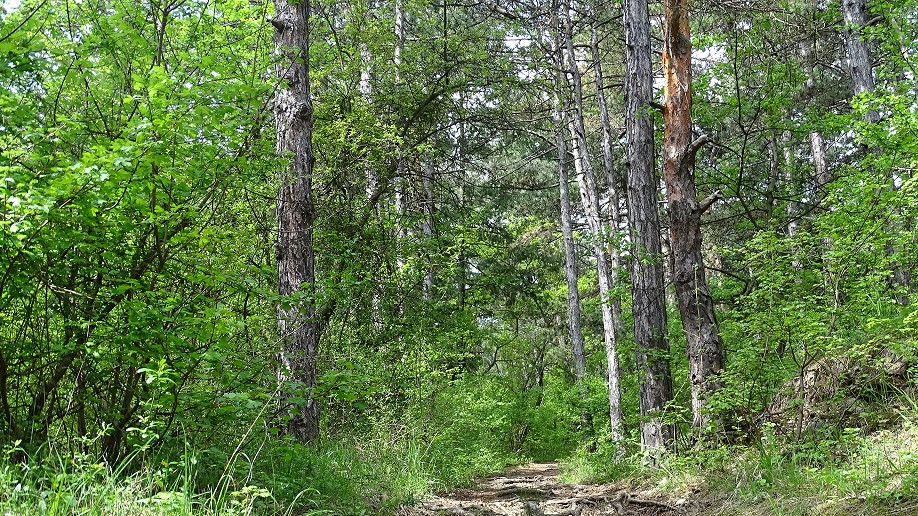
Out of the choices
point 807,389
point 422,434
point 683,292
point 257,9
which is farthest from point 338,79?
point 807,389

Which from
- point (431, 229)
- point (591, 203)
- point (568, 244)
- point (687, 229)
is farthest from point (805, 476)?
point (568, 244)

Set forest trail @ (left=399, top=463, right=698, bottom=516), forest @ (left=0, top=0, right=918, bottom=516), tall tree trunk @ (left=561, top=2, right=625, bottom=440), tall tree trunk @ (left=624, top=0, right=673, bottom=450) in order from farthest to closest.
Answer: tall tree trunk @ (left=561, top=2, right=625, bottom=440)
tall tree trunk @ (left=624, top=0, right=673, bottom=450)
forest trail @ (left=399, top=463, right=698, bottom=516)
forest @ (left=0, top=0, right=918, bottom=516)

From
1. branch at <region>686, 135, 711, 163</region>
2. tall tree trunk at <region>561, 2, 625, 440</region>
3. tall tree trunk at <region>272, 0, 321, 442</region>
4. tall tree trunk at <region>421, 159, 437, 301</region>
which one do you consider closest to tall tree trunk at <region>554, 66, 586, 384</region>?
tall tree trunk at <region>561, 2, 625, 440</region>

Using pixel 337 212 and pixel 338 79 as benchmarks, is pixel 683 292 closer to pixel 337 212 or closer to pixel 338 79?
pixel 337 212

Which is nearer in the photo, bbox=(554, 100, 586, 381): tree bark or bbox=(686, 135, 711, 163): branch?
bbox=(686, 135, 711, 163): branch

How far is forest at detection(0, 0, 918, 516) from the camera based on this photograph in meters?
3.79

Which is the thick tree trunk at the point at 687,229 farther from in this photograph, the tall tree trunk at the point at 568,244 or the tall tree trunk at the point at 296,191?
the tall tree trunk at the point at 568,244

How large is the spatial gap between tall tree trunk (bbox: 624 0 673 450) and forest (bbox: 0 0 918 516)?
0.03 m

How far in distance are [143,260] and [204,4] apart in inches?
87.1

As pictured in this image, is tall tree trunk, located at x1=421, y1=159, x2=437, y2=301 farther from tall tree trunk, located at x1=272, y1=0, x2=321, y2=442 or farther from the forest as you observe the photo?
tall tree trunk, located at x1=272, y1=0, x2=321, y2=442

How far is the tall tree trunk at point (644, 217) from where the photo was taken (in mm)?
8625

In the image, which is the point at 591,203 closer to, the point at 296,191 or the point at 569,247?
the point at 569,247

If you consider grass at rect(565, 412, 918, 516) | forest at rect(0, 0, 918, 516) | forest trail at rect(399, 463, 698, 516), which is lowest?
forest trail at rect(399, 463, 698, 516)

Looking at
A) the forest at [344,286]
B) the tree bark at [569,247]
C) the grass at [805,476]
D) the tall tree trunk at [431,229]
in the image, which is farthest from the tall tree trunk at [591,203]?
the grass at [805,476]
